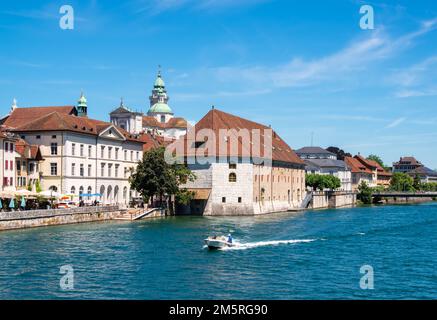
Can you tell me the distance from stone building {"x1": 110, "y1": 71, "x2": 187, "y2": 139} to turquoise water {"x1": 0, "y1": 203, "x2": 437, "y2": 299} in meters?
80.4

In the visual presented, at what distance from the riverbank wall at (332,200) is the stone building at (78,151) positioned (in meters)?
36.1

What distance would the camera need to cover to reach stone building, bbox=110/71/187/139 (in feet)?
464

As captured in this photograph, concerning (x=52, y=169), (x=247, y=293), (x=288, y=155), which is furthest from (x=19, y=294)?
(x=288, y=155)

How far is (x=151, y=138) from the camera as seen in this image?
343 feet

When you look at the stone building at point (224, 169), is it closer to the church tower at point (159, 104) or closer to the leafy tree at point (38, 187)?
the leafy tree at point (38, 187)

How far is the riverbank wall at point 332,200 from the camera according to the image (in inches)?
4202

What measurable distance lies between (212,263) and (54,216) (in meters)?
25.1

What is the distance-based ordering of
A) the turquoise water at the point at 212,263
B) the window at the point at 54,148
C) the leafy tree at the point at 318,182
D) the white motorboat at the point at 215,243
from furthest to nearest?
the leafy tree at the point at 318,182
the window at the point at 54,148
the white motorboat at the point at 215,243
the turquoise water at the point at 212,263

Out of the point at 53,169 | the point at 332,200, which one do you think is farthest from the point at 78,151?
the point at 332,200

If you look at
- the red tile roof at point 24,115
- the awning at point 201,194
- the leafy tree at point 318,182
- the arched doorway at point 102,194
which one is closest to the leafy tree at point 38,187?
the arched doorway at point 102,194

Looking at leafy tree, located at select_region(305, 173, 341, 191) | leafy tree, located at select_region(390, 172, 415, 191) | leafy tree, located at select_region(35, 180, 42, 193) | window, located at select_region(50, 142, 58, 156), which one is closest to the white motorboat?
leafy tree, located at select_region(35, 180, 42, 193)

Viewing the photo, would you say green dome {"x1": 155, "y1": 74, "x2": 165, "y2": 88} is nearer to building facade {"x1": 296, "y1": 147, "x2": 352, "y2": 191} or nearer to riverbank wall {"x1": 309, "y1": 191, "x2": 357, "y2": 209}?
building facade {"x1": 296, "y1": 147, "x2": 352, "y2": 191}
